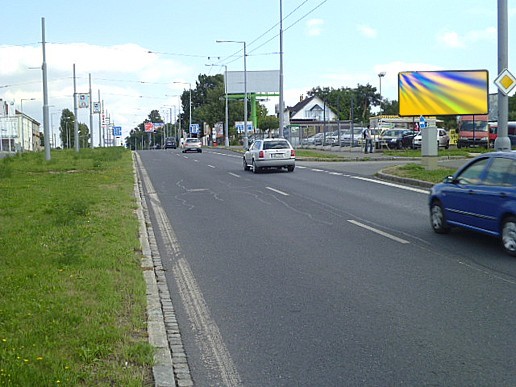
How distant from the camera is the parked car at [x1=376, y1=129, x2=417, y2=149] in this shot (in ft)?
161

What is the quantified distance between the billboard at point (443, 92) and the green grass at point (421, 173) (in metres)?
18.8

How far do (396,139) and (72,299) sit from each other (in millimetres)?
44078

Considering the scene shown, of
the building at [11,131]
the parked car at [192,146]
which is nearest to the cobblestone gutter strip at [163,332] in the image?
the parked car at [192,146]

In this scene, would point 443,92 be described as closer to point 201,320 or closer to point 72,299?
point 201,320

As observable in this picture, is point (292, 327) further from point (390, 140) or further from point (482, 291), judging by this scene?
point (390, 140)

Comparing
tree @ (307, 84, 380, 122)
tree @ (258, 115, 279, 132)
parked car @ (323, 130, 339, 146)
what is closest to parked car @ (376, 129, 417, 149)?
parked car @ (323, 130, 339, 146)

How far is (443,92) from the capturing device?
43.4 metres

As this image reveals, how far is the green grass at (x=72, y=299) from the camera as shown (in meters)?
4.94

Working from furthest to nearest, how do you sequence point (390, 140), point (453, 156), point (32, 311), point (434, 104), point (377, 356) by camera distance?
point (390, 140)
point (434, 104)
point (453, 156)
point (32, 311)
point (377, 356)

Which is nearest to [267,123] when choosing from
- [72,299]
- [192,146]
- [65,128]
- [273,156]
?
[65,128]

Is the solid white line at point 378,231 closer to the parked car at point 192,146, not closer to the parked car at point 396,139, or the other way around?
the parked car at point 396,139

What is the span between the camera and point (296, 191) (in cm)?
2000

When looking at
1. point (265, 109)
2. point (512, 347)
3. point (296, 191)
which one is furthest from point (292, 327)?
point (265, 109)

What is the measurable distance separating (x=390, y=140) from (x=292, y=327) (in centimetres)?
4424
